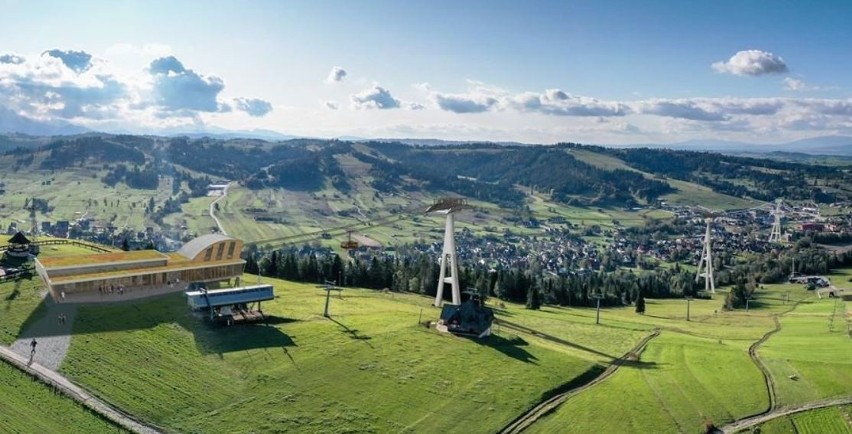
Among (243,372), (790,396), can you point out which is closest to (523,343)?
(790,396)

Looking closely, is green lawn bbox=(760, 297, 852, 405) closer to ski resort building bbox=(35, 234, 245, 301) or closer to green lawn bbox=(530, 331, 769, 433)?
green lawn bbox=(530, 331, 769, 433)

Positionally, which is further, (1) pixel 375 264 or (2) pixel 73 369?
(1) pixel 375 264

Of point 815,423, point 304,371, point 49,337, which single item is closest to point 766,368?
point 815,423

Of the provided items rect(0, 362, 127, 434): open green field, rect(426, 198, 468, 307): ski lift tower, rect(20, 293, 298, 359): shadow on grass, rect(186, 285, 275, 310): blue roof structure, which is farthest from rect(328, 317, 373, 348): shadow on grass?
rect(0, 362, 127, 434): open green field

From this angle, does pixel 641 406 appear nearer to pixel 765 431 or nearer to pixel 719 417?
pixel 719 417

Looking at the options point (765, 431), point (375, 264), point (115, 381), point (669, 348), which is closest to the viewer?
point (115, 381)
